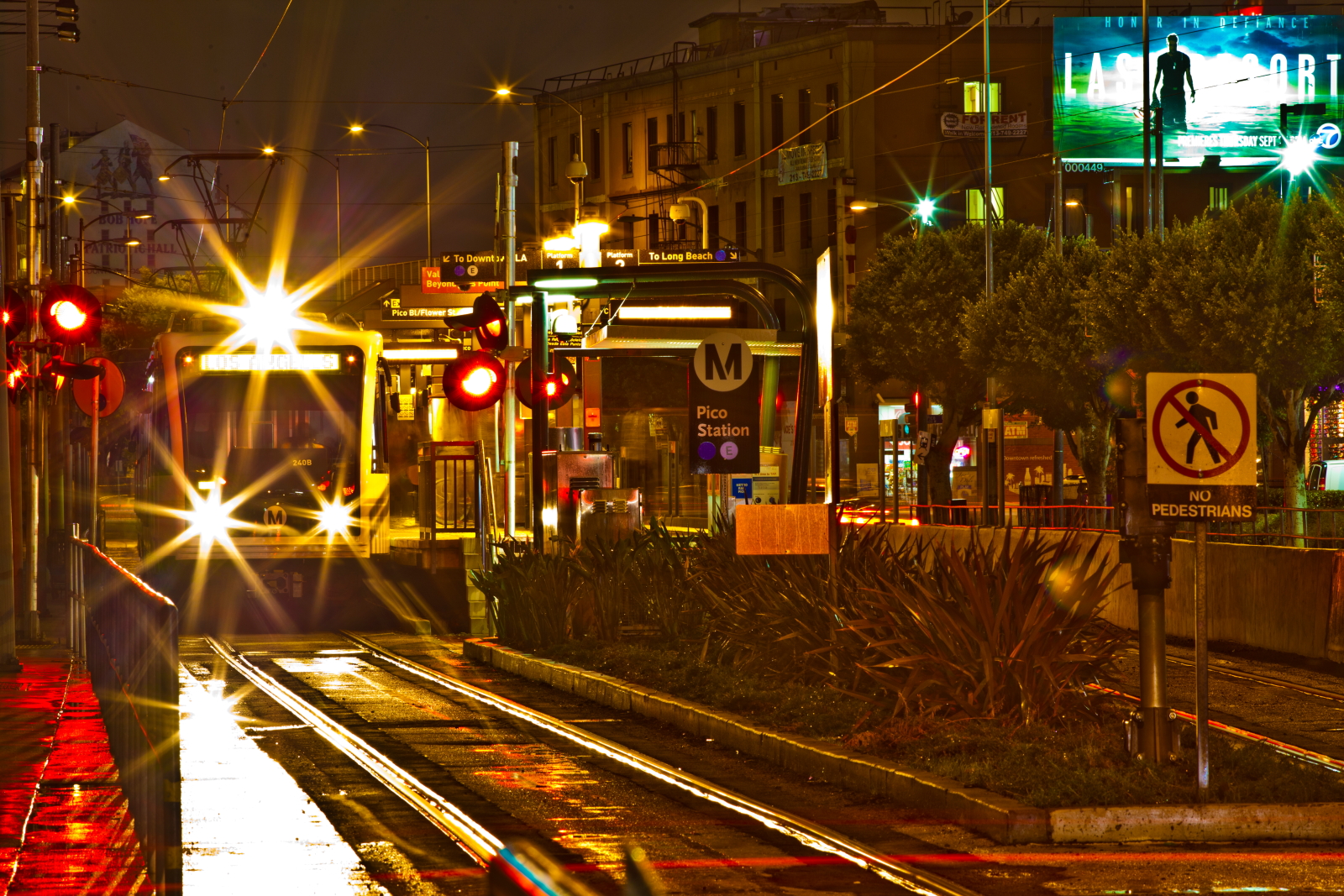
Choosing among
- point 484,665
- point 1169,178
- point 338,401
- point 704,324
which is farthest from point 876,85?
point 484,665

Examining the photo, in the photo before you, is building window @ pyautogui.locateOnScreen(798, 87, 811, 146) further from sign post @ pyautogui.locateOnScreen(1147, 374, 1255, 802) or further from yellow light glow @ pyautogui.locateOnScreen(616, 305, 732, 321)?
sign post @ pyautogui.locateOnScreen(1147, 374, 1255, 802)

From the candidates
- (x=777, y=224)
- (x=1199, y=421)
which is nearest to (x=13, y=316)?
(x=1199, y=421)

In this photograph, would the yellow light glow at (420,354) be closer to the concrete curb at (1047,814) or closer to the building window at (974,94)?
the concrete curb at (1047,814)

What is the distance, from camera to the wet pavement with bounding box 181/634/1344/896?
24.7 feet

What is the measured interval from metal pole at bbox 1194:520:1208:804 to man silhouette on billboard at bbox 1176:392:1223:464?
13.2 inches

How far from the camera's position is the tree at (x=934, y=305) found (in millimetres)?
55625

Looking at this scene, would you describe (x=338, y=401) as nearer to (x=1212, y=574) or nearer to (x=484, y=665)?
(x=484, y=665)

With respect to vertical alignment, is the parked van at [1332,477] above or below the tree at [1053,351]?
below

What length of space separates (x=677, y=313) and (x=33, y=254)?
1390 centimetres

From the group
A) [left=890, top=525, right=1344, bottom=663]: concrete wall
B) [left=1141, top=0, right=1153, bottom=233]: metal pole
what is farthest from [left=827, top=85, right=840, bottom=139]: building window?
[left=890, top=525, right=1344, bottom=663]: concrete wall

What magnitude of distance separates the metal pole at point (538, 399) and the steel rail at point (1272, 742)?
28.1ft

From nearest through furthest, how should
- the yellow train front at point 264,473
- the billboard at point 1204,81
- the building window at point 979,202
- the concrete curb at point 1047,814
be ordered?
the concrete curb at point 1047,814
the yellow train front at point 264,473
the billboard at point 1204,81
the building window at point 979,202

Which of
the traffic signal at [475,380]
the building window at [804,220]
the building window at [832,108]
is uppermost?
the building window at [832,108]

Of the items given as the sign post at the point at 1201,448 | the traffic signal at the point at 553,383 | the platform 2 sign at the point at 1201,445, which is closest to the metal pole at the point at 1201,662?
the sign post at the point at 1201,448
